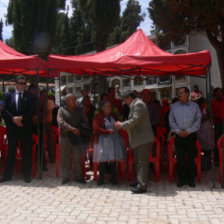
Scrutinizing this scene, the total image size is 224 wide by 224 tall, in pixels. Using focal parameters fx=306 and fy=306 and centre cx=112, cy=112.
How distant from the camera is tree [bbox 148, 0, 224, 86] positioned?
1070 cm

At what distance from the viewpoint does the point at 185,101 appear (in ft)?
17.7

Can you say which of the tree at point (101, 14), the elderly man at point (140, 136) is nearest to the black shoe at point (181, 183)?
the elderly man at point (140, 136)

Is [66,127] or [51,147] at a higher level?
[66,127]

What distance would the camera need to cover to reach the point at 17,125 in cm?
583

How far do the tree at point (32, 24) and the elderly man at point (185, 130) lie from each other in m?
23.0

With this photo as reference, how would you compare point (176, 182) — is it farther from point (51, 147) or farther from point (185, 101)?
point (51, 147)

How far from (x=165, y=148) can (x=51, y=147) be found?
9.08 ft

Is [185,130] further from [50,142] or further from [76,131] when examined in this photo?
[50,142]

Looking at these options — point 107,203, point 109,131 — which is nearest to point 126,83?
point 109,131

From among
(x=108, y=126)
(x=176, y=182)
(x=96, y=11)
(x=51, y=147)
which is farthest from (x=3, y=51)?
(x=96, y=11)

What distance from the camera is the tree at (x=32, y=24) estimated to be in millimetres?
26328

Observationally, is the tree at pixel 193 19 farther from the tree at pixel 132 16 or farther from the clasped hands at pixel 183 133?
the tree at pixel 132 16

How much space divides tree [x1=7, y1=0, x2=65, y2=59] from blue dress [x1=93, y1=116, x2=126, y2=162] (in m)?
22.5

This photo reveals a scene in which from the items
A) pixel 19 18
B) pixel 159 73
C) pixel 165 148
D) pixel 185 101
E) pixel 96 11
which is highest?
pixel 19 18
